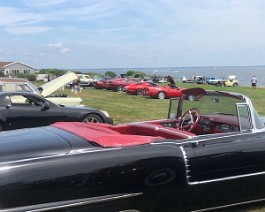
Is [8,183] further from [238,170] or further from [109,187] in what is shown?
[238,170]

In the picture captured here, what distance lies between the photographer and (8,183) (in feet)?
9.16

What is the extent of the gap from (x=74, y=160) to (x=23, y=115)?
6765mm

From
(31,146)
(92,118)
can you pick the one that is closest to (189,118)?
(31,146)

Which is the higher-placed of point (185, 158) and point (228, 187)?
point (185, 158)

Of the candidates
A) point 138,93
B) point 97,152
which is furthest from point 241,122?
point 138,93

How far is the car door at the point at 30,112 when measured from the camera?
9.41 m

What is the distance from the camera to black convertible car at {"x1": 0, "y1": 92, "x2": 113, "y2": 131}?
9.37 meters

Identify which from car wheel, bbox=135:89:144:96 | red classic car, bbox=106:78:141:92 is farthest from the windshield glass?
red classic car, bbox=106:78:141:92

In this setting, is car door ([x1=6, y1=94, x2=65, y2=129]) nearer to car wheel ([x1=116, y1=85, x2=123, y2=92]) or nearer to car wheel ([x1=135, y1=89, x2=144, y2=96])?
car wheel ([x1=135, y1=89, x2=144, y2=96])

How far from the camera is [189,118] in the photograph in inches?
197

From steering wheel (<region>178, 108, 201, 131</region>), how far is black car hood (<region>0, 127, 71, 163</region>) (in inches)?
72.8

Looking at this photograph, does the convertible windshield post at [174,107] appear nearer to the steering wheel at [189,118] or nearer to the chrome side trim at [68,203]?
the steering wheel at [189,118]

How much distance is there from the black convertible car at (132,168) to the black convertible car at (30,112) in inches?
221

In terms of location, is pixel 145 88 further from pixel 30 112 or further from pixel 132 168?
pixel 132 168
